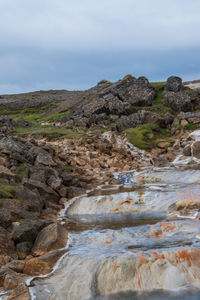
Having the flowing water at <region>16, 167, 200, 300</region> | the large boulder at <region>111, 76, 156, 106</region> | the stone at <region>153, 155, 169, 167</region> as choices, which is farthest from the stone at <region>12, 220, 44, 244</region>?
the large boulder at <region>111, 76, 156, 106</region>

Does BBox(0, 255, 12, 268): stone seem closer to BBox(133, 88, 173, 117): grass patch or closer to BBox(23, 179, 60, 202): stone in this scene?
BBox(23, 179, 60, 202): stone

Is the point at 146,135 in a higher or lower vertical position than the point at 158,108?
lower

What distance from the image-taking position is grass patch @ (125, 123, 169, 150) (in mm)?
34388

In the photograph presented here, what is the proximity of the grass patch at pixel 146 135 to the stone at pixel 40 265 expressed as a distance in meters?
23.1

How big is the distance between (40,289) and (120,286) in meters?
2.53

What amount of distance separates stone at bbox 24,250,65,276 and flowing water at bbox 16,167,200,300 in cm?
32

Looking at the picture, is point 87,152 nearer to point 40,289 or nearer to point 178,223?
point 178,223

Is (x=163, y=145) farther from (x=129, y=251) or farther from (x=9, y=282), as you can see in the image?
(x=9, y=282)

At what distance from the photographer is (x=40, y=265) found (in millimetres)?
11281

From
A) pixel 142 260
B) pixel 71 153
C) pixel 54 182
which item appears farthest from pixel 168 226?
pixel 71 153

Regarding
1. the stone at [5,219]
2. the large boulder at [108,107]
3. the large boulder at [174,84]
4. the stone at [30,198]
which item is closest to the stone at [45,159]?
the stone at [30,198]

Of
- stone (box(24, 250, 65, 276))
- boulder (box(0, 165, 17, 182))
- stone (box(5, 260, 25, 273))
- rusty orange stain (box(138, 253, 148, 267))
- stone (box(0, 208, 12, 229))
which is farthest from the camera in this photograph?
boulder (box(0, 165, 17, 182))

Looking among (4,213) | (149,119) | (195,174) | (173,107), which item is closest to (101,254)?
(4,213)

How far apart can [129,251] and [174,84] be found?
4206 cm
